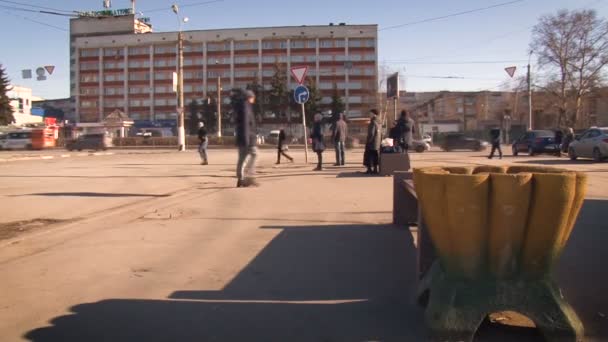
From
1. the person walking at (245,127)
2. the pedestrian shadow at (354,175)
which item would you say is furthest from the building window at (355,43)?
the person walking at (245,127)

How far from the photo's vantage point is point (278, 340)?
368 cm

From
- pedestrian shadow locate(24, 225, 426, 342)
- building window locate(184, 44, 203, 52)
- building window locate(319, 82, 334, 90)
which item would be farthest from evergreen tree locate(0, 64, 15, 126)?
pedestrian shadow locate(24, 225, 426, 342)

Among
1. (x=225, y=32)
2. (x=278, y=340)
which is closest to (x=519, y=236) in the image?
(x=278, y=340)

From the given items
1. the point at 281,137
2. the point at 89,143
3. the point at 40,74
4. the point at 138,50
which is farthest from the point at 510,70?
the point at 138,50

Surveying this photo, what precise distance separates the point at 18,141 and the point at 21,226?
47641 mm

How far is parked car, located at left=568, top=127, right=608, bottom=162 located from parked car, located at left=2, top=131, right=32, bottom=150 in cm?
4466

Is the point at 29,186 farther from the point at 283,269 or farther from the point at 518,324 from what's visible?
the point at 518,324

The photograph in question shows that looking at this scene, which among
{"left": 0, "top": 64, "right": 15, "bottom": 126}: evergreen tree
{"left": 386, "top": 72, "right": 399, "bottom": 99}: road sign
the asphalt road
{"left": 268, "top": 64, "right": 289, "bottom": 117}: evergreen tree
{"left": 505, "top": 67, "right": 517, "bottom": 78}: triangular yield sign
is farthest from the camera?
{"left": 268, "top": 64, "right": 289, "bottom": 117}: evergreen tree

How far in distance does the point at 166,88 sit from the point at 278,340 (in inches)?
3826

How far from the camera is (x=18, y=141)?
5006 cm

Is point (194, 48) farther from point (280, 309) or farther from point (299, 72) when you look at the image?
point (280, 309)

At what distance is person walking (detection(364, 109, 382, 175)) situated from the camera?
47.1 feet

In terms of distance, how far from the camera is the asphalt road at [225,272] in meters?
3.90

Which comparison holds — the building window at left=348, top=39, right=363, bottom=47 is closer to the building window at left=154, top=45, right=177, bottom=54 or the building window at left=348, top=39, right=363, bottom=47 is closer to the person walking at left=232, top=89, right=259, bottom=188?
the building window at left=154, top=45, right=177, bottom=54
